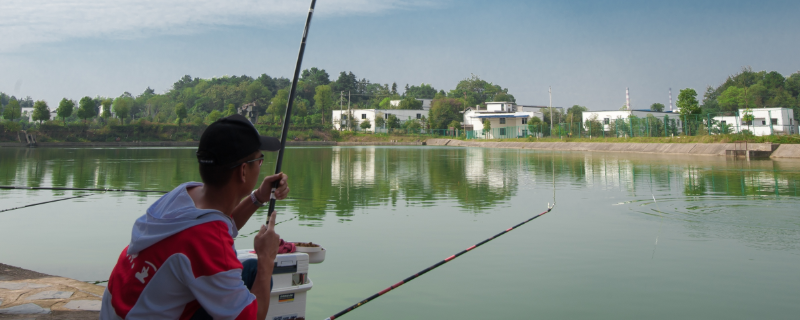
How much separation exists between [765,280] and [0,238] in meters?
8.06

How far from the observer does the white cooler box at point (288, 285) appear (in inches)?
107

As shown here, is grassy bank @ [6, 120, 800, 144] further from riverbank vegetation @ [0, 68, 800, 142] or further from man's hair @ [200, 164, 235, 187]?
man's hair @ [200, 164, 235, 187]

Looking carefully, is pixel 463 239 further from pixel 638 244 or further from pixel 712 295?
pixel 712 295

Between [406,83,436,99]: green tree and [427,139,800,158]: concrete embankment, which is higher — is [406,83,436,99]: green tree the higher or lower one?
the higher one

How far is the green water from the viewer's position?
→ 4.25m

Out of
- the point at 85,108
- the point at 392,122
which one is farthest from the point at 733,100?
the point at 85,108

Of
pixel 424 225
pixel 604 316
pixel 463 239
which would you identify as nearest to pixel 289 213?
pixel 424 225

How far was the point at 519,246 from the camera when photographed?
6156 mm

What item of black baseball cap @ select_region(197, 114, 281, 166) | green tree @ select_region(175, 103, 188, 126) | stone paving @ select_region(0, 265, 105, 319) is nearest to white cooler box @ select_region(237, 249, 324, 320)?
black baseball cap @ select_region(197, 114, 281, 166)

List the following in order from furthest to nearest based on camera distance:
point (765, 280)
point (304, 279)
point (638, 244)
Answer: point (638, 244) < point (765, 280) < point (304, 279)

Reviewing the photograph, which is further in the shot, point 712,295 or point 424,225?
point 424,225

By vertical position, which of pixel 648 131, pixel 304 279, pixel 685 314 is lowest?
pixel 685 314

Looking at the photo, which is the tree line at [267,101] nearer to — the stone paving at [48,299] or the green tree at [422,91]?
the green tree at [422,91]

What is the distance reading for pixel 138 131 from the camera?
6294cm
